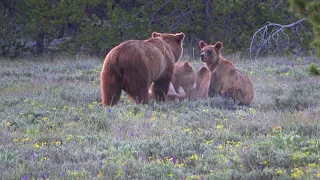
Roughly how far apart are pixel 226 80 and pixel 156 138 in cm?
425

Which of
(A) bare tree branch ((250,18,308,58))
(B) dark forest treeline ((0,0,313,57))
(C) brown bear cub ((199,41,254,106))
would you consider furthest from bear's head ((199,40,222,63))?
(B) dark forest treeline ((0,0,313,57))

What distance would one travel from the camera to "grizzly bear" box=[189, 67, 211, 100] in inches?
461

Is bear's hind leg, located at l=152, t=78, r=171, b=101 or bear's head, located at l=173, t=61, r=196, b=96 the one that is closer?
bear's hind leg, located at l=152, t=78, r=171, b=101

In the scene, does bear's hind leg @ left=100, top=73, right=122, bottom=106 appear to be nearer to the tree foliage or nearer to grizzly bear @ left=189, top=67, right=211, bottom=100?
grizzly bear @ left=189, top=67, right=211, bottom=100

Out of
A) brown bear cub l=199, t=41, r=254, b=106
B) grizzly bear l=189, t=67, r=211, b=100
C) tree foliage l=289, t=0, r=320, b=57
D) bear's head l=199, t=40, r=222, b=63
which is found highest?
tree foliage l=289, t=0, r=320, b=57

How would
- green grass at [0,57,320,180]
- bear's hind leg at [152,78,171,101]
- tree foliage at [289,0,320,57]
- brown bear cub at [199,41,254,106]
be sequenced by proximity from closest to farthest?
green grass at [0,57,320,180] < tree foliage at [289,0,320,57] < brown bear cub at [199,41,254,106] < bear's hind leg at [152,78,171,101]

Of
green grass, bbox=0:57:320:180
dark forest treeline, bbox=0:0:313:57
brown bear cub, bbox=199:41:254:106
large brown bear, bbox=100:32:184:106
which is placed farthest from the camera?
dark forest treeline, bbox=0:0:313:57

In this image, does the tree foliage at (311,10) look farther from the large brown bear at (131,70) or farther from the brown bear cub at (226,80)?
the brown bear cub at (226,80)

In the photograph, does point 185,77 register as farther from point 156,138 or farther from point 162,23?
point 162,23

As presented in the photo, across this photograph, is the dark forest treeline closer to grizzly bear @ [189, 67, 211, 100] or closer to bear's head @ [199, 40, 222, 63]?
grizzly bear @ [189, 67, 211, 100]

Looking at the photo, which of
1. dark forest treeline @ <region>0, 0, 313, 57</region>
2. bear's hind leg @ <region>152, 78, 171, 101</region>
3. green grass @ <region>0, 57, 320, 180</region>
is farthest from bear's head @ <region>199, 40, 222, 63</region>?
dark forest treeline @ <region>0, 0, 313, 57</region>

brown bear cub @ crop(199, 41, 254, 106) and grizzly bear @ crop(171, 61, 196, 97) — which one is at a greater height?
brown bear cub @ crop(199, 41, 254, 106)

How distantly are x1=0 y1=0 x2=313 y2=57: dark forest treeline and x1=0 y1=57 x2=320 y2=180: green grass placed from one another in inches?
343

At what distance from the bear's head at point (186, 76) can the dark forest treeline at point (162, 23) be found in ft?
24.8
